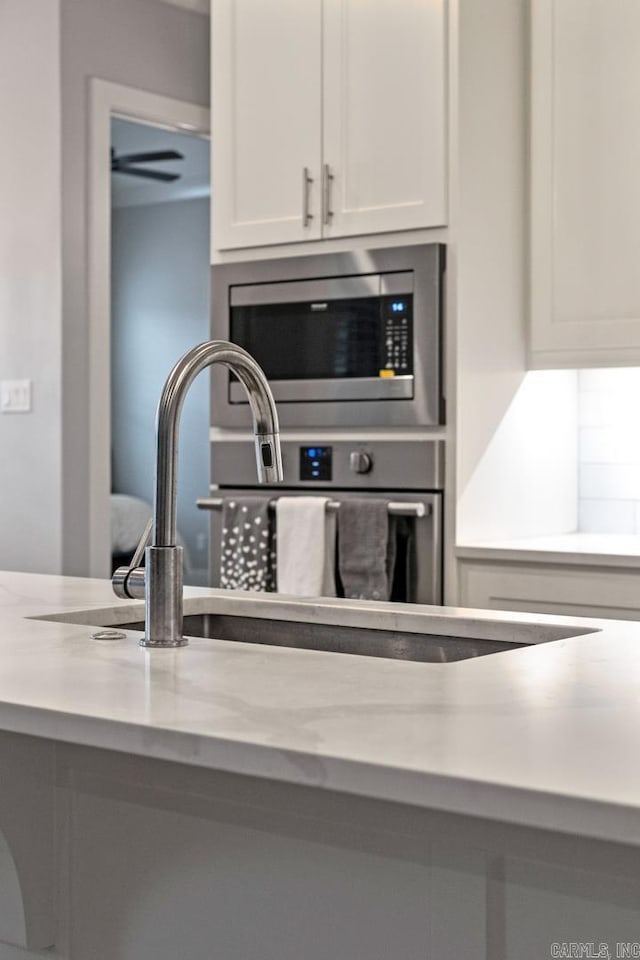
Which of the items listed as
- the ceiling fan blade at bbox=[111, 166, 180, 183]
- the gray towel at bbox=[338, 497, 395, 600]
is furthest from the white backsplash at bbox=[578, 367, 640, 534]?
the ceiling fan blade at bbox=[111, 166, 180, 183]

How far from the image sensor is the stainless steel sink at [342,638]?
171cm

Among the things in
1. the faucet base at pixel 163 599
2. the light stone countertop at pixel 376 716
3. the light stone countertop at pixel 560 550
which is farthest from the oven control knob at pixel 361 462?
the faucet base at pixel 163 599

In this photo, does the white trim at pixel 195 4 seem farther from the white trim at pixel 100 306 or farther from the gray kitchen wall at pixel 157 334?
the gray kitchen wall at pixel 157 334

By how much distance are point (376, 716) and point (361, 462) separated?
2.31 metres

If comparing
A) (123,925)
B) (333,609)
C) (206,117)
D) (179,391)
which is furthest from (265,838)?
(206,117)

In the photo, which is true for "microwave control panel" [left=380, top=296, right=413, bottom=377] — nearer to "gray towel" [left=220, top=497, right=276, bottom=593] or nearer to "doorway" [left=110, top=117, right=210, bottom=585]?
"gray towel" [left=220, top=497, right=276, bottom=593]

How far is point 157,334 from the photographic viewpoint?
862 centimetres

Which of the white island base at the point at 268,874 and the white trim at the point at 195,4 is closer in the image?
the white island base at the point at 268,874

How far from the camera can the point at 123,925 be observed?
4.08 feet

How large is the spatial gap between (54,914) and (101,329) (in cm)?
302

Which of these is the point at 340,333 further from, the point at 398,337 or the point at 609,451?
the point at 609,451

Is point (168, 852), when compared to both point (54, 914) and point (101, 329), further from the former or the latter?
point (101, 329)

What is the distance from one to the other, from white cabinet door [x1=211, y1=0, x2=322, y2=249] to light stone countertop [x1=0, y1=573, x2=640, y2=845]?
2.16 m

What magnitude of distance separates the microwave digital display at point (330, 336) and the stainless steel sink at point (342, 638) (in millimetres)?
Result: 1464
